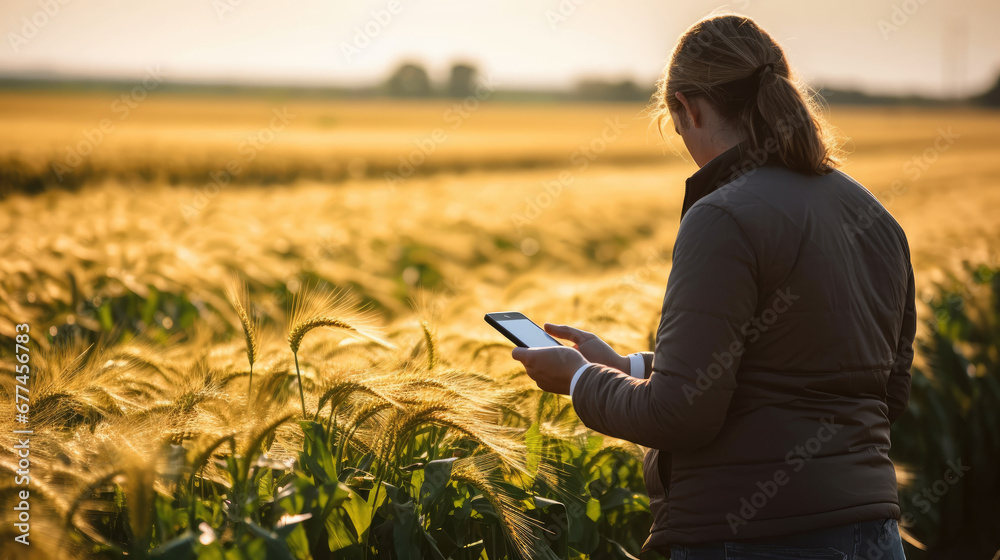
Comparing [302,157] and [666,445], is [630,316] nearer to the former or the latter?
[666,445]

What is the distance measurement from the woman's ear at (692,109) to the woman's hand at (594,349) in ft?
2.04

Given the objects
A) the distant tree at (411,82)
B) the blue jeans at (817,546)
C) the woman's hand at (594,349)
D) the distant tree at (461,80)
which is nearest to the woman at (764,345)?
the blue jeans at (817,546)

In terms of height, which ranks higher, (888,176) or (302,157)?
(302,157)

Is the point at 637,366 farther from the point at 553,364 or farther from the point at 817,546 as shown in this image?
the point at 817,546

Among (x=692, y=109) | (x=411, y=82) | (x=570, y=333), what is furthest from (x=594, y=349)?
(x=411, y=82)

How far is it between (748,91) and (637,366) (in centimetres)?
76

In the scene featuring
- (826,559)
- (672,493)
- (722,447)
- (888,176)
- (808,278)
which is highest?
(808,278)

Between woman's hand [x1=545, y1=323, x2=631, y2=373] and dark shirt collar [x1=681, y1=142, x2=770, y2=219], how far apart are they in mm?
503

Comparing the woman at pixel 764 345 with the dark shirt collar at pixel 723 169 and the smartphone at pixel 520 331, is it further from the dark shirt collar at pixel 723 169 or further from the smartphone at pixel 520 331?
the smartphone at pixel 520 331

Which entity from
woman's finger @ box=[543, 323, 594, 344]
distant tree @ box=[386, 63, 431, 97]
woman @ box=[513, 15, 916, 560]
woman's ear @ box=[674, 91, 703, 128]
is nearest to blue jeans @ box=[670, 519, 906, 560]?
woman @ box=[513, 15, 916, 560]

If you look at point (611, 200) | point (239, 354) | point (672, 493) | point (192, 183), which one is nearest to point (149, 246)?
point (239, 354)

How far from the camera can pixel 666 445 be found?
1444mm

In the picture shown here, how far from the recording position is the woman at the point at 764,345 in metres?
1.36

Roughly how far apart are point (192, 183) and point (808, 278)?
64.0 ft
